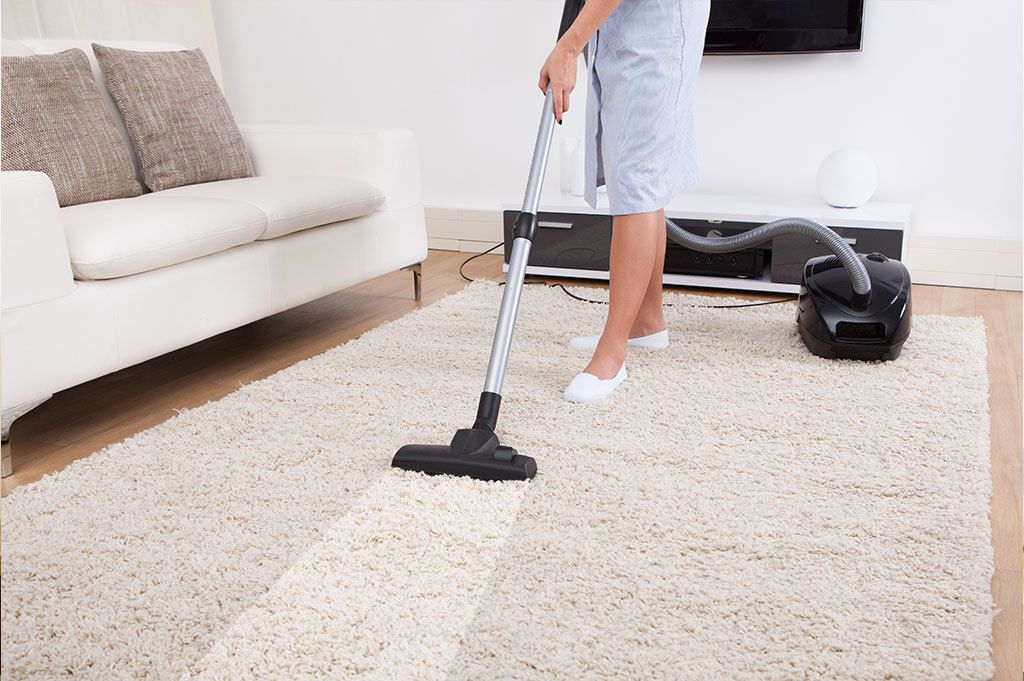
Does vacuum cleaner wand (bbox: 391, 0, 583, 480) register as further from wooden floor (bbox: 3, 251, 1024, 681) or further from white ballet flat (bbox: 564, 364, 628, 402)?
wooden floor (bbox: 3, 251, 1024, 681)

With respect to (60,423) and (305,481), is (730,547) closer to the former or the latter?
(305,481)

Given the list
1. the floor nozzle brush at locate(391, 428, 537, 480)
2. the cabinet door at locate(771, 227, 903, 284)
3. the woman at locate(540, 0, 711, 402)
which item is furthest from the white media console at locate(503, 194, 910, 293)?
the floor nozzle brush at locate(391, 428, 537, 480)

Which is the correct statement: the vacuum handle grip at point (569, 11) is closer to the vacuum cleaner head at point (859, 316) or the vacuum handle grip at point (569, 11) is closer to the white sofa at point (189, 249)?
the white sofa at point (189, 249)

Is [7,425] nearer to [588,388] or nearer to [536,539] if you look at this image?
[536,539]

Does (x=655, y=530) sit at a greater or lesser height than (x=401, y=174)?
lesser

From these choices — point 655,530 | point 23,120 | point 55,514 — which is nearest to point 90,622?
point 55,514

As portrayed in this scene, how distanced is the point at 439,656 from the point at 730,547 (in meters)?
0.47

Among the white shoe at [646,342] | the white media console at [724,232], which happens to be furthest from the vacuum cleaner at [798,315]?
the white media console at [724,232]

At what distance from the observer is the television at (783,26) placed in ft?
9.39

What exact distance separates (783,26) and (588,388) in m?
1.72

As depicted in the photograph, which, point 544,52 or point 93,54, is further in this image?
point 544,52

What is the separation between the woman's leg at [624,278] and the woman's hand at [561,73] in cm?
32

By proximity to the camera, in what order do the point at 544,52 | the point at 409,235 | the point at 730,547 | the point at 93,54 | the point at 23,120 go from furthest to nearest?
the point at 544,52, the point at 409,235, the point at 93,54, the point at 23,120, the point at 730,547

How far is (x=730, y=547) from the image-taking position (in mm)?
1282
